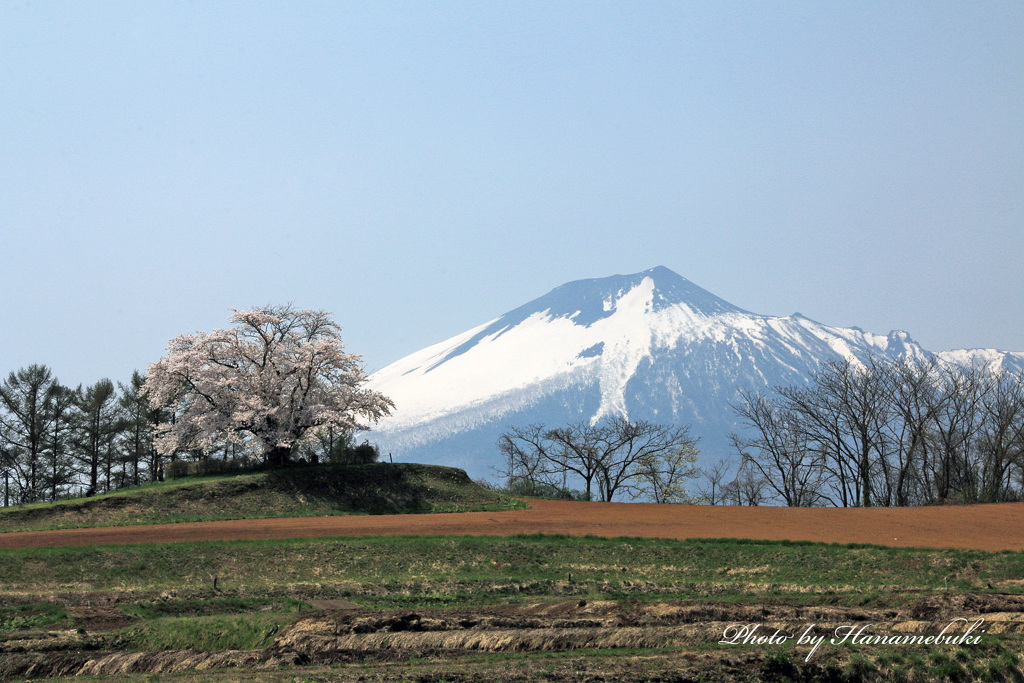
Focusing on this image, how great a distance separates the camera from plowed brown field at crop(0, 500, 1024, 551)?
99.3ft

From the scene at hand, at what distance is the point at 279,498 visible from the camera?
128ft

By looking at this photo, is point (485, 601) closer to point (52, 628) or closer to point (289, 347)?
point (52, 628)

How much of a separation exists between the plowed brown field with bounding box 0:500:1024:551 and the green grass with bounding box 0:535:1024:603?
2681mm

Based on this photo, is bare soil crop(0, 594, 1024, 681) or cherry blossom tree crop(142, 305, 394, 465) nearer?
bare soil crop(0, 594, 1024, 681)

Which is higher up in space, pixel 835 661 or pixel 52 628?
pixel 52 628

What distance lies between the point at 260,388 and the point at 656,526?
23.8m

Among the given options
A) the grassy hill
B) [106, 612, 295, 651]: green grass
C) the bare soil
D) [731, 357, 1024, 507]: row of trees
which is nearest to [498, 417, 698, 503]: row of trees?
[731, 357, 1024, 507]: row of trees

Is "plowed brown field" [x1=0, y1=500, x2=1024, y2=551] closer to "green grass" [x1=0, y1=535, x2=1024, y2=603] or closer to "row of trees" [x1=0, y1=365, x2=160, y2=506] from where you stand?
"green grass" [x1=0, y1=535, x2=1024, y2=603]

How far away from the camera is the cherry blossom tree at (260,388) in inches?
1772

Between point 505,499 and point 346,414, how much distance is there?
1025cm

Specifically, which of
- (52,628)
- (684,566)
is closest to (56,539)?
(52,628)

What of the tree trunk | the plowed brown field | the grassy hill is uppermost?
the tree trunk

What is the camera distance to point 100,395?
6066 cm

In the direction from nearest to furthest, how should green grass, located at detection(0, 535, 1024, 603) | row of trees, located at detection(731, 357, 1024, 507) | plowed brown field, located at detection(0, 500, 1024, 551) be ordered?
green grass, located at detection(0, 535, 1024, 603), plowed brown field, located at detection(0, 500, 1024, 551), row of trees, located at detection(731, 357, 1024, 507)
